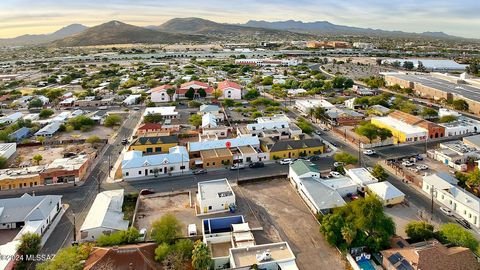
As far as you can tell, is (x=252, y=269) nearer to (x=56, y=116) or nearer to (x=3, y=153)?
(x=3, y=153)

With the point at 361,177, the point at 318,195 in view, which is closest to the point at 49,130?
the point at 318,195

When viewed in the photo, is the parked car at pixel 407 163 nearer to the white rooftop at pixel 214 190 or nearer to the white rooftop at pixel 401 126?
the white rooftop at pixel 401 126

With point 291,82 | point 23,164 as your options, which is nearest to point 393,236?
point 23,164

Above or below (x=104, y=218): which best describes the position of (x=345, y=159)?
above

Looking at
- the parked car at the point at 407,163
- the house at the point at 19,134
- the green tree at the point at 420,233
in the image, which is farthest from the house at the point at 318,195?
the house at the point at 19,134

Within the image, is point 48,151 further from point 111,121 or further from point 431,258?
point 431,258

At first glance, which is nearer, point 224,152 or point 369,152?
point 224,152
